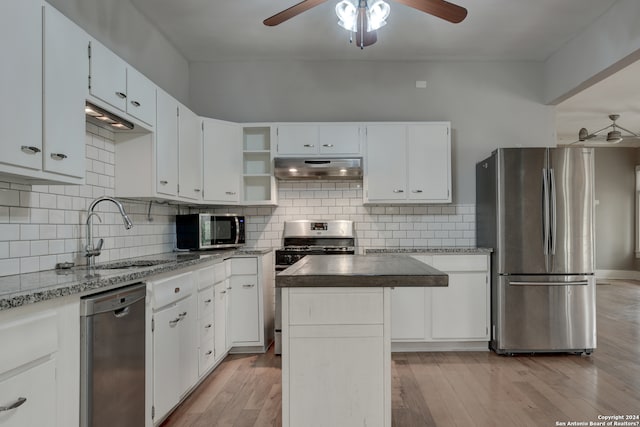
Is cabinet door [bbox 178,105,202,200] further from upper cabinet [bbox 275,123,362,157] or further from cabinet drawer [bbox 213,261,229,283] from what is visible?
upper cabinet [bbox 275,123,362,157]

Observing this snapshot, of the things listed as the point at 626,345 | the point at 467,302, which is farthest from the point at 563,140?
the point at 467,302

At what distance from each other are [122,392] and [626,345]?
4.37 metres

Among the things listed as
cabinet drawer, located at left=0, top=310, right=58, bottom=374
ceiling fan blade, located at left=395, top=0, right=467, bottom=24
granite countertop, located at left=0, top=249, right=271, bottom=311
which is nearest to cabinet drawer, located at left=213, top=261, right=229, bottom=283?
granite countertop, located at left=0, top=249, right=271, bottom=311

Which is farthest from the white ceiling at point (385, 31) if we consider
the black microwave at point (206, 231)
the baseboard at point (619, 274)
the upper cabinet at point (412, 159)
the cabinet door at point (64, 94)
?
the baseboard at point (619, 274)

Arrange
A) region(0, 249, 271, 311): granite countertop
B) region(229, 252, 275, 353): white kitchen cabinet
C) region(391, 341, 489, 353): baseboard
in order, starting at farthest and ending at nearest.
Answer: region(391, 341, 489, 353): baseboard → region(229, 252, 275, 353): white kitchen cabinet → region(0, 249, 271, 311): granite countertop

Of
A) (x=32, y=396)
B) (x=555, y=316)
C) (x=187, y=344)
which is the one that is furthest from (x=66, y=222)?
(x=555, y=316)

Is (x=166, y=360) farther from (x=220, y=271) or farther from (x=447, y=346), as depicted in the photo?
(x=447, y=346)

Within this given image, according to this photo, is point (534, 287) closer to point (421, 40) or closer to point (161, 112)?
point (421, 40)

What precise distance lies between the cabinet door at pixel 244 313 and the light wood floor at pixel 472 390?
190 millimetres

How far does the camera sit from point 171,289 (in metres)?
2.47

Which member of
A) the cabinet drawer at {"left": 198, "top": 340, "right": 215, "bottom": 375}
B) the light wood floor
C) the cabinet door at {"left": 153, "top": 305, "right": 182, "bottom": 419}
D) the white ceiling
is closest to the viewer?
the cabinet door at {"left": 153, "top": 305, "right": 182, "bottom": 419}

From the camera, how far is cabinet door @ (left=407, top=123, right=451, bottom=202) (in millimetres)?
4023

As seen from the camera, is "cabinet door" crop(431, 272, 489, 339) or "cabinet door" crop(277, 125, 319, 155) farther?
"cabinet door" crop(277, 125, 319, 155)

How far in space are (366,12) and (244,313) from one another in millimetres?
2677
